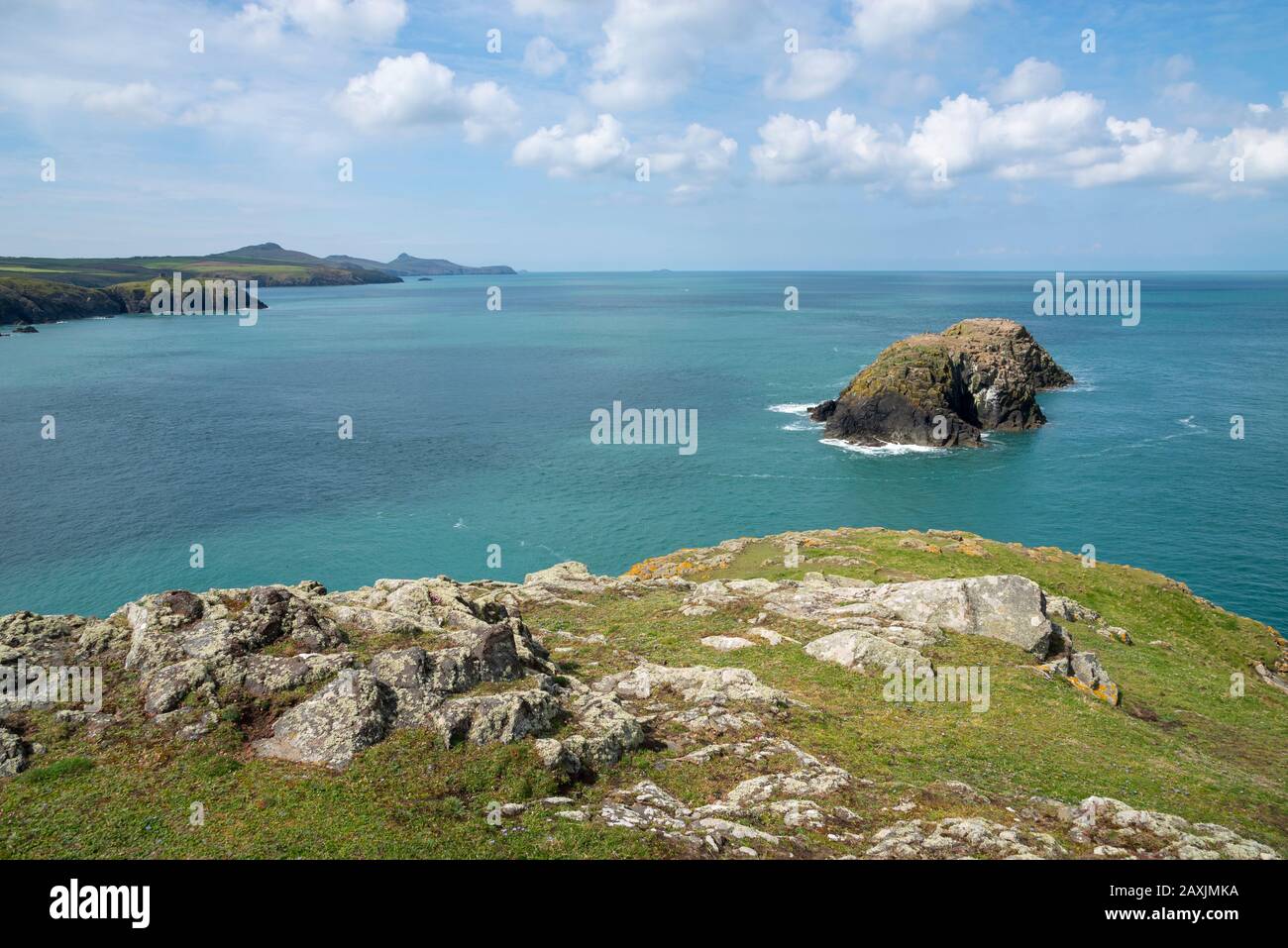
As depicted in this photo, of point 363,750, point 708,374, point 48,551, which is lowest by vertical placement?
point 48,551

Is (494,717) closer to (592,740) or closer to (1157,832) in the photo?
(592,740)

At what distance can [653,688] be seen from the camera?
28.9 meters

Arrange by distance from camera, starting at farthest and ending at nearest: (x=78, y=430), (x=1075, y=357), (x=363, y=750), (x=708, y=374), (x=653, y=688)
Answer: (x=1075, y=357) → (x=708, y=374) → (x=78, y=430) → (x=653, y=688) → (x=363, y=750)

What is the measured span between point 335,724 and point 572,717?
7.37 meters

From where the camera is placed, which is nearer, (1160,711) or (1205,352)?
(1160,711)

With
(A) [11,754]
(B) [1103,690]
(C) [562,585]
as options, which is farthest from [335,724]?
(B) [1103,690]

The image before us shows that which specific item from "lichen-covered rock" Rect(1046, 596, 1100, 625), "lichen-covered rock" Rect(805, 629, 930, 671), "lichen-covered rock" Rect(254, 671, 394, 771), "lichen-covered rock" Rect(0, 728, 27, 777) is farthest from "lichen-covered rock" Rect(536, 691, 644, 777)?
"lichen-covered rock" Rect(1046, 596, 1100, 625)

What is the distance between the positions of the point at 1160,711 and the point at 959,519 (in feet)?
172

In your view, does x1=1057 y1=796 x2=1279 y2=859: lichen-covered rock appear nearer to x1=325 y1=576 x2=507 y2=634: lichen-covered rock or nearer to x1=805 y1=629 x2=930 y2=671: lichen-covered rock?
x1=805 y1=629 x2=930 y2=671: lichen-covered rock

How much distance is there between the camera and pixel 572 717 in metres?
24.2

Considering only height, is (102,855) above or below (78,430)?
below

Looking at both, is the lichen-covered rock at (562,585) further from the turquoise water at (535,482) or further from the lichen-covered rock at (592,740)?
the turquoise water at (535,482)

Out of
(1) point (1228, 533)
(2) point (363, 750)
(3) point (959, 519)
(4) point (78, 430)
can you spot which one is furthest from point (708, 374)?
(2) point (363, 750)
